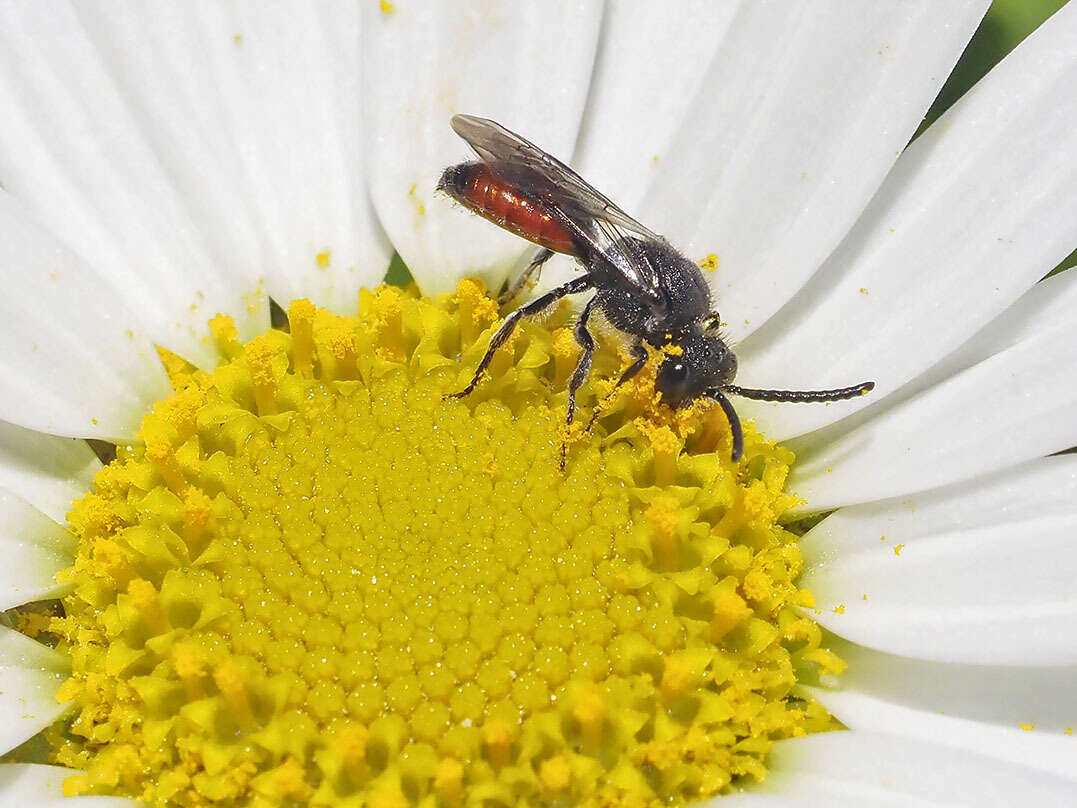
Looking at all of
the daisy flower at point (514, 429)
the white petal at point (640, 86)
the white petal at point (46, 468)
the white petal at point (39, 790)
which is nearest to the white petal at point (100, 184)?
the daisy flower at point (514, 429)

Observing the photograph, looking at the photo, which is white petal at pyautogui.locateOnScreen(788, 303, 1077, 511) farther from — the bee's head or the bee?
the bee's head

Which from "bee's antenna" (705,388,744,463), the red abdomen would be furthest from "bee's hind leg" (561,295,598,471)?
"bee's antenna" (705,388,744,463)

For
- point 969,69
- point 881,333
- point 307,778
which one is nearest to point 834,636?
point 881,333

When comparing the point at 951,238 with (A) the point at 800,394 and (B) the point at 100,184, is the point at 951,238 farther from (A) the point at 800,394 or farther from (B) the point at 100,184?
(B) the point at 100,184

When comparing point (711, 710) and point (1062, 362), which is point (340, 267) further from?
point (1062, 362)

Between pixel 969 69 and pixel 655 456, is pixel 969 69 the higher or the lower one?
the higher one

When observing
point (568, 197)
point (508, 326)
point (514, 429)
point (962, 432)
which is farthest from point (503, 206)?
point (962, 432)

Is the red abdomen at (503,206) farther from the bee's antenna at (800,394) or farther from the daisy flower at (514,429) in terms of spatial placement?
the bee's antenna at (800,394)
